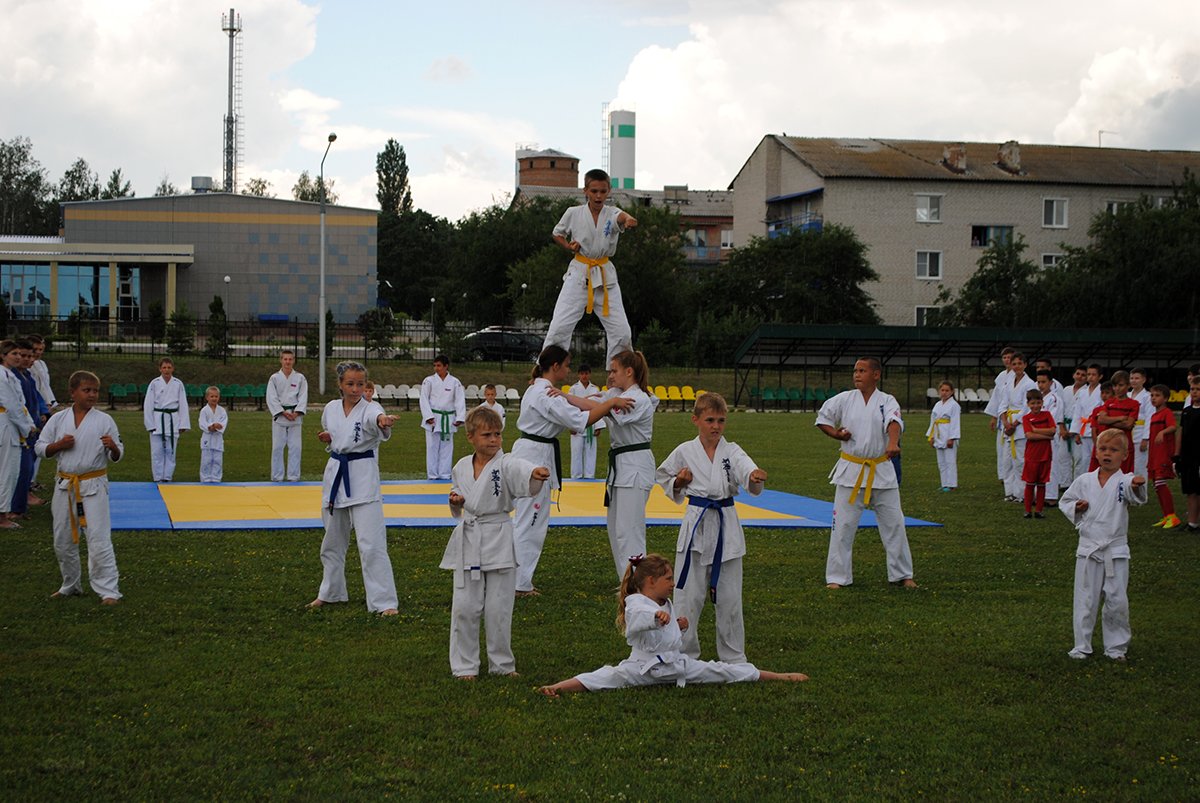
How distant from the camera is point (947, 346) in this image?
129ft

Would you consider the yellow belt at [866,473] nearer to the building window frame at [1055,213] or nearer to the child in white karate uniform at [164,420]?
the child in white karate uniform at [164,420]

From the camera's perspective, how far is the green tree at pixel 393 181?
93.6 meters

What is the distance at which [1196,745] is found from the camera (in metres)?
5.43

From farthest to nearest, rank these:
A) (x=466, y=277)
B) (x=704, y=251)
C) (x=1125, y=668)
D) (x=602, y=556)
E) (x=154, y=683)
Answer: (x=704, y=251) < (x=466, y=277) < (x=602, y=556) < (x=1125, y=668) < (x=154, y=683)

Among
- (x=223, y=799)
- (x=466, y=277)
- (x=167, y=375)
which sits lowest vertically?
(x=223, y=799)

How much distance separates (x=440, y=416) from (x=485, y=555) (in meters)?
11.0

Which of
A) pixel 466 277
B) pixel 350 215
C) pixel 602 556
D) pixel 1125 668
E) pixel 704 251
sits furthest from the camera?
pixel 704 251

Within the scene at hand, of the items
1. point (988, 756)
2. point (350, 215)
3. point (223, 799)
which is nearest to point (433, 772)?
point (223, 799)

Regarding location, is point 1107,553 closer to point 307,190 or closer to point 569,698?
point 569,698

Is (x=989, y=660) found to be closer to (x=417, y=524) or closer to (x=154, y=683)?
(x=154, y=683)

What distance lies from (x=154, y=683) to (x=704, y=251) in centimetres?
7861

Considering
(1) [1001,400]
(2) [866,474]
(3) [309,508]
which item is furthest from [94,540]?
(1) [1001,400]

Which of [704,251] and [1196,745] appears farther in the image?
[704,251]

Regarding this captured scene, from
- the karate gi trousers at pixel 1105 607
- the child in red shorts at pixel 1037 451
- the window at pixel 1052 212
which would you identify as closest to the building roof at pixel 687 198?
the window at pixel 1052 212
